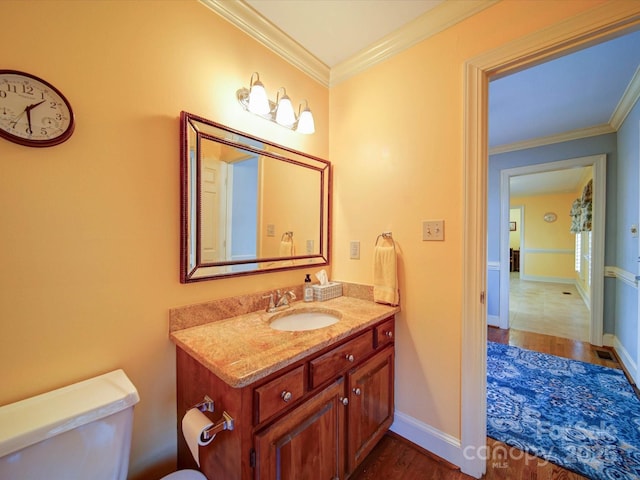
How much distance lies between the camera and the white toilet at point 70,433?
0.66 m

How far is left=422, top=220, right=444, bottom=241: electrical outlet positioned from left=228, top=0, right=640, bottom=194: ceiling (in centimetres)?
117

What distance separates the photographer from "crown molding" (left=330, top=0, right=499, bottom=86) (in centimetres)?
132

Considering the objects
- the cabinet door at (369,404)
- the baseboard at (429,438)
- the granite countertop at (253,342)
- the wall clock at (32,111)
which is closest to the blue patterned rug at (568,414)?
the baseboard at (429,438)

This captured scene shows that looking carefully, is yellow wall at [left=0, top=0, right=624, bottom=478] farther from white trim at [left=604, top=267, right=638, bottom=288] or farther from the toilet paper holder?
white trim at [left=604, top=267, right=638, bottom=288]

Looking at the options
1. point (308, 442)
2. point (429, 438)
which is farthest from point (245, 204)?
point (429, 438)

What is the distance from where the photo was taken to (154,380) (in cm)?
109

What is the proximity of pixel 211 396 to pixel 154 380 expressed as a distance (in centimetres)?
37

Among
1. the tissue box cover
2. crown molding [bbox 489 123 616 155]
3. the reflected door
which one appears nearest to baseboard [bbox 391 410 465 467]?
the tissue box cover

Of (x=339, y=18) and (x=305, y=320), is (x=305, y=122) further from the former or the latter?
(x=305, y=320)

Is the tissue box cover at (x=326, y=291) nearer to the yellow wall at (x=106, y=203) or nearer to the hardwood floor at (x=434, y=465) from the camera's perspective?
the yellow wall at (x=106, y=203)

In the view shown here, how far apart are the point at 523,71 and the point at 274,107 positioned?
1800 mm

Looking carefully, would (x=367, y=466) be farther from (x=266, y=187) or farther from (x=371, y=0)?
(x=371, y=0)

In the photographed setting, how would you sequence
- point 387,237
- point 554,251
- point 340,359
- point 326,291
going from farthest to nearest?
point 554,251 < point 326,291 < point 387,237 < point 340,359

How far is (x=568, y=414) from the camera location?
5.65ft
